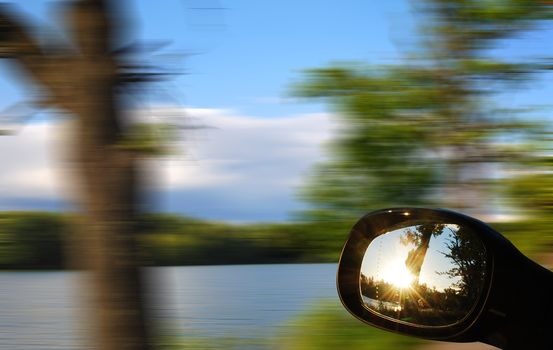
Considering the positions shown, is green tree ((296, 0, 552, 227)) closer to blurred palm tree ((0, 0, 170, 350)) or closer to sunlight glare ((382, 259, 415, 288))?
blurred palm tree ((0, 0, 170, 350))

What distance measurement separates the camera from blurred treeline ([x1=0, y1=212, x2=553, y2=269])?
12.4 feet

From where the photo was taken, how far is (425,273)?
1245 millimetres

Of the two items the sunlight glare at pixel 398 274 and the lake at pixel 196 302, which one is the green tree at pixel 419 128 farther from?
the sunlight glare at pixel 398 274

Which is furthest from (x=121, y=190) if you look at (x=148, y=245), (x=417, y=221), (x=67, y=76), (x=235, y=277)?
(x=235, y=277)

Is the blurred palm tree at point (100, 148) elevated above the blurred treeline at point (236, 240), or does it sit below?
above

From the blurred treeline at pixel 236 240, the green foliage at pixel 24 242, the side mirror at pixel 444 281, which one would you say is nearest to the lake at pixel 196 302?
the blurred treeline at pixel 236 240

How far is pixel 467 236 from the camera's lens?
1207mm

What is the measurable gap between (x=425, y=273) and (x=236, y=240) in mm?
4691

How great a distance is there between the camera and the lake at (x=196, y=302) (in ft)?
16.7

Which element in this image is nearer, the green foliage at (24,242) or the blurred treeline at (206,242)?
the blurred treeline at (206,242)

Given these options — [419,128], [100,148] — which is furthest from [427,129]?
[100,148]

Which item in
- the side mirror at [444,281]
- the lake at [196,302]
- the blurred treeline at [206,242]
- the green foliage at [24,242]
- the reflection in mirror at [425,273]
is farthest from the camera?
the green foliage at [24,242]

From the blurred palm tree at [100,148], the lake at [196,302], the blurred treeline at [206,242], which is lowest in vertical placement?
the lake at [196,302]

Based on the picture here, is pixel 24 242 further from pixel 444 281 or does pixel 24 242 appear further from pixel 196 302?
pixel 444 281
